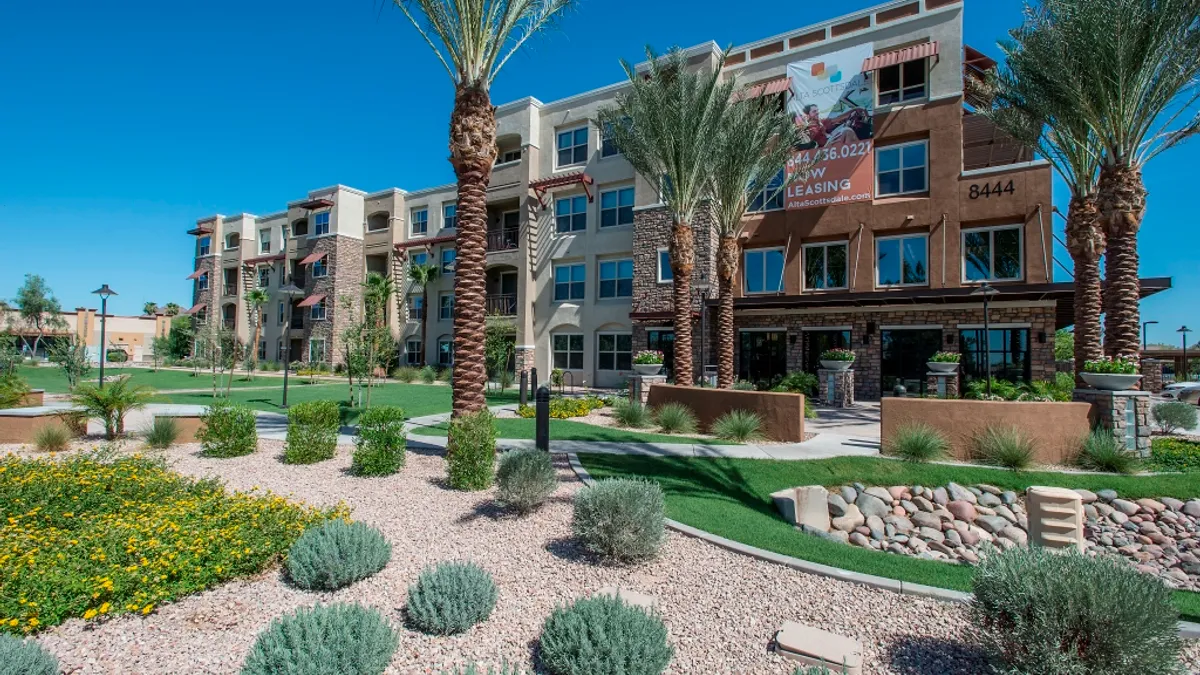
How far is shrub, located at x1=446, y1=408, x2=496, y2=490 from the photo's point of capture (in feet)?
25.2

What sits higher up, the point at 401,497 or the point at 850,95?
the point at 850,95

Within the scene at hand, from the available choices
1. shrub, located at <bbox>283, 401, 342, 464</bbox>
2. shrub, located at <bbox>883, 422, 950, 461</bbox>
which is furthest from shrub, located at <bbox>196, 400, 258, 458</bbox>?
shrub, located at <bbox>883, 422, 950, 461</bbox>

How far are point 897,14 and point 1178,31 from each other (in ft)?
39.3

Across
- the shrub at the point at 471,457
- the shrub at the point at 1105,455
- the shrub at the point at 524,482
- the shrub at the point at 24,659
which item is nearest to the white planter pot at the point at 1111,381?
the shrub at the point at 1105,455

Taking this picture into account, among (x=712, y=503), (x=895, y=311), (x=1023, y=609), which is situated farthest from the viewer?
(x=895, y=311)

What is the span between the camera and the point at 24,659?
312cm

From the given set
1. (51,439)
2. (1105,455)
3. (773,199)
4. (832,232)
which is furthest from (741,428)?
(773,199)

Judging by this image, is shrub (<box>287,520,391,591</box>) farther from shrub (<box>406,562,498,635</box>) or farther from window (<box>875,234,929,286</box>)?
window (<box>875,234,929,286</box>)

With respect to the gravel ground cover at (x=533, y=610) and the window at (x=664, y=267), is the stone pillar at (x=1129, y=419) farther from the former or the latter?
the window at (x=664, y=267)

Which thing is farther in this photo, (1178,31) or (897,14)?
(897,14)

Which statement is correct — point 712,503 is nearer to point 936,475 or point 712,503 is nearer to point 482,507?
point 482,507

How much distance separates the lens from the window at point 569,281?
28.5m

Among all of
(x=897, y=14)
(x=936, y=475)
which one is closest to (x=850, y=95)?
(x=897, y=14)

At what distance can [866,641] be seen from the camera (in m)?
4.20
